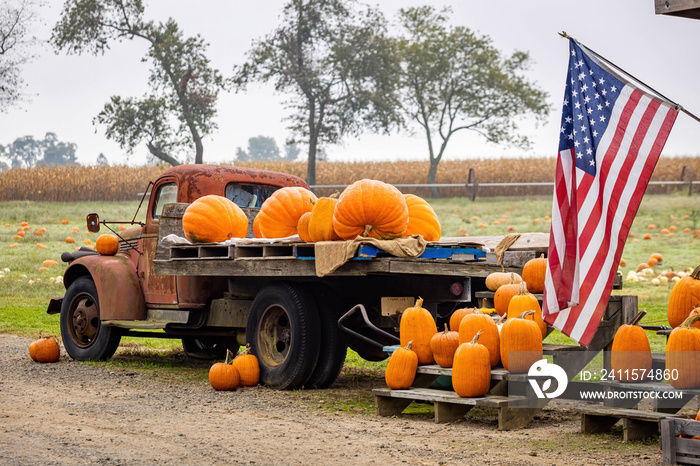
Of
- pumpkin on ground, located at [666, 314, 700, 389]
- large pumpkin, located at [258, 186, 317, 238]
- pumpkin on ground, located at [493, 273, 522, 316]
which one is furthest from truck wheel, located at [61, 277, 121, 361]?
pumpkin on ground, located at [666, 314, 700, 389]

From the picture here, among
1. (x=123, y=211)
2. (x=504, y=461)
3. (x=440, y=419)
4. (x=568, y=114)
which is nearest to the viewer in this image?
(x=504, y=461)

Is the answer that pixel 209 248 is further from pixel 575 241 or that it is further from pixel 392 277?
pixel 575 241

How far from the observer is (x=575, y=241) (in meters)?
5.75

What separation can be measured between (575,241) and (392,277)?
2.42 m

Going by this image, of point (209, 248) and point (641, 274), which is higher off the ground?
point (209, 248)

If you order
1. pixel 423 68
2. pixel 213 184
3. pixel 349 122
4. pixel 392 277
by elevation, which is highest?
pixel 423 68

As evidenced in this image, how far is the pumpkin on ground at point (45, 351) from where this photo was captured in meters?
10.1

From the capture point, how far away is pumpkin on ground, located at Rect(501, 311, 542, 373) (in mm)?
6371

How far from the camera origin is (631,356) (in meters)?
5.96

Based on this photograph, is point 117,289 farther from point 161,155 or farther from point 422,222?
point 161,155

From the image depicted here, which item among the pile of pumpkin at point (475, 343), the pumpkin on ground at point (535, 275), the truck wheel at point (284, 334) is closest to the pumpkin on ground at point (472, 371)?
the pile of pumpkin at point (475, 343)

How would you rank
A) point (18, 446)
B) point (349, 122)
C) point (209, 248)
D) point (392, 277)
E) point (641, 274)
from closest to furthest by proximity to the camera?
point (18, 446), point (392, 277), point (209, 248), point (641, 274), point (349, 122)

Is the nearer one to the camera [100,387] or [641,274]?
[100,387]

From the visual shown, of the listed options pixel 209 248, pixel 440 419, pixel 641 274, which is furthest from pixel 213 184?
pixel 641 274
